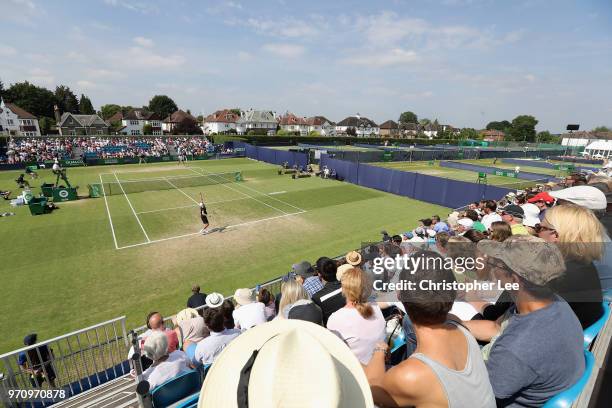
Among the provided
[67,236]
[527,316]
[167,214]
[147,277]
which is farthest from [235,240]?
[527,316]

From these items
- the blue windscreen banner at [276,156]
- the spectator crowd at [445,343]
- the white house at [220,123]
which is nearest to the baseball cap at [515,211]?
the spectator crowd at [445,343]

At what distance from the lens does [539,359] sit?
2258 mm

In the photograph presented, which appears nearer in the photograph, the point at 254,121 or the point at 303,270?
the point at 303,270

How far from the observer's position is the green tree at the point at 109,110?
13112 centimetres

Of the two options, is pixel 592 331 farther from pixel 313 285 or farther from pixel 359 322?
pixel 313 285

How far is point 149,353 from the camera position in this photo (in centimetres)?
476

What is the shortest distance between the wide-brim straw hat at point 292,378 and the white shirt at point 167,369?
3.34m

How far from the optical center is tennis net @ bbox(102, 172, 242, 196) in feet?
85.9

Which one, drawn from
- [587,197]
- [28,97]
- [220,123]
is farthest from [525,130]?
[28,97]

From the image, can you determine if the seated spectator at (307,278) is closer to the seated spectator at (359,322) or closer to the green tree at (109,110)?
the seated spectator at (359,322)

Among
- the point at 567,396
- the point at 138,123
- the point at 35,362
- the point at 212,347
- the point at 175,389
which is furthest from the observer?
the point at 138,123

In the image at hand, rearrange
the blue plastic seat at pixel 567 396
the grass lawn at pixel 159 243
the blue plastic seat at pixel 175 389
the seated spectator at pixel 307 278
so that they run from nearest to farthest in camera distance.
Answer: the blue plastic seat at pixel 567 396 < the blue plastic seat at pixel 175 389 < the seated spectator at pixel 307 278 < the grass lawn at pixel 159 243

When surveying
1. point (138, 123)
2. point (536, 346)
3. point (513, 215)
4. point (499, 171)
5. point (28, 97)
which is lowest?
point (499, 171)

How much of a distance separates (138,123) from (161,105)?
1440 centimetres
